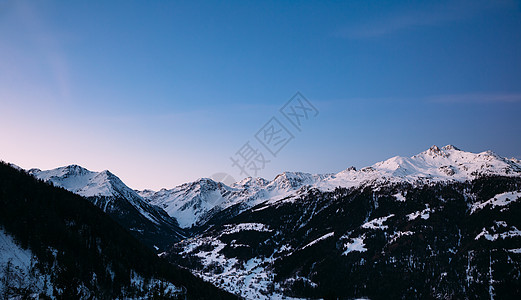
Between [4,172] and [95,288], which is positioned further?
[4,172]

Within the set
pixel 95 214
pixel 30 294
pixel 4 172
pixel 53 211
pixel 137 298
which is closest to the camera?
pixel 30 294

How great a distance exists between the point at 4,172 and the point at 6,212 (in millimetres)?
66462

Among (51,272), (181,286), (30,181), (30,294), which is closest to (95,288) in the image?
(51,272)

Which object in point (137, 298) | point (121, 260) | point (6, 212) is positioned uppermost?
point (6, 212)

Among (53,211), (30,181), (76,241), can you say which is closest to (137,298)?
(76,241)

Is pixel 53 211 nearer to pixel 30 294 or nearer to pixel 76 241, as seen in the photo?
pixel 76 241

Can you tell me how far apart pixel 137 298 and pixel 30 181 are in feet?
325

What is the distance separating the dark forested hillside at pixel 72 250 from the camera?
392 feet

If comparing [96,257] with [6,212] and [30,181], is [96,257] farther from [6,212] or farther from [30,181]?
[30,181]

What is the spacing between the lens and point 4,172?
178125 millimetres

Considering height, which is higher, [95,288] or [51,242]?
[51,242]

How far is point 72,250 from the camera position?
459 ft

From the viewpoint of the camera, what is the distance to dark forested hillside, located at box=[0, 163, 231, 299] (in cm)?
11962

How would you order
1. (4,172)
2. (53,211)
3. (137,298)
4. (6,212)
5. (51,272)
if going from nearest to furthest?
(51,272)
(6,212)
(137,298)
(53,211)
(4,172)
